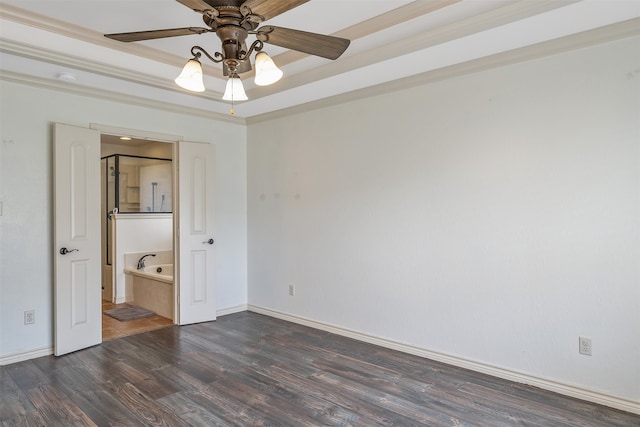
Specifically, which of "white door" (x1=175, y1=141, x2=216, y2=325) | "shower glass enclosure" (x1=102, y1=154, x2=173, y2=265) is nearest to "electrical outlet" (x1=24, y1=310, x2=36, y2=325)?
"white door" (x1=175, y1=141, x2=216, y2=325)

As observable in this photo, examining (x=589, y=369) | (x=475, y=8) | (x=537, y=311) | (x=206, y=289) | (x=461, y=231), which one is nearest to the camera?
(x=475, y=8)

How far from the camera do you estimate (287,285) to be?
4578 millimetres

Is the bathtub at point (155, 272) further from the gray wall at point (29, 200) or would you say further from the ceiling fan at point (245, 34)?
the ceiling fan at point (245, 34)

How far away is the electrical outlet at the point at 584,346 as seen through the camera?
8.53 ft

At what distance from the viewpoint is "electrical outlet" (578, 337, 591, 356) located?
260 centimetres

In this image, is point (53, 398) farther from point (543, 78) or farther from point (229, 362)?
point (543, 78)

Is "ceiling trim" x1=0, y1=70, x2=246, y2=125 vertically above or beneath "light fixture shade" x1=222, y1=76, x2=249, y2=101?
above

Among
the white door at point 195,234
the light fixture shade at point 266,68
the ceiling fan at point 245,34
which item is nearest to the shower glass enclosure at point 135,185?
the white door at point 195,234

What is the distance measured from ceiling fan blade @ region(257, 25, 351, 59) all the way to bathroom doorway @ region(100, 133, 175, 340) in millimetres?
3551

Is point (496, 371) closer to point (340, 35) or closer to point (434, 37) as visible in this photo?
point (434, 37)

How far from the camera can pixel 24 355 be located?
3.32 m

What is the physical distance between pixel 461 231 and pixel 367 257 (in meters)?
0.99

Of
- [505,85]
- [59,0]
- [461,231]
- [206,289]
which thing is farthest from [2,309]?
[505,85]

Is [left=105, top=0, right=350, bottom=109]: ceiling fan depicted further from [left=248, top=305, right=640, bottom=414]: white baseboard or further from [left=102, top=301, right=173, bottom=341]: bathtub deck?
[left=102, top=301, right=173, bottom=341]: bathtub deck
